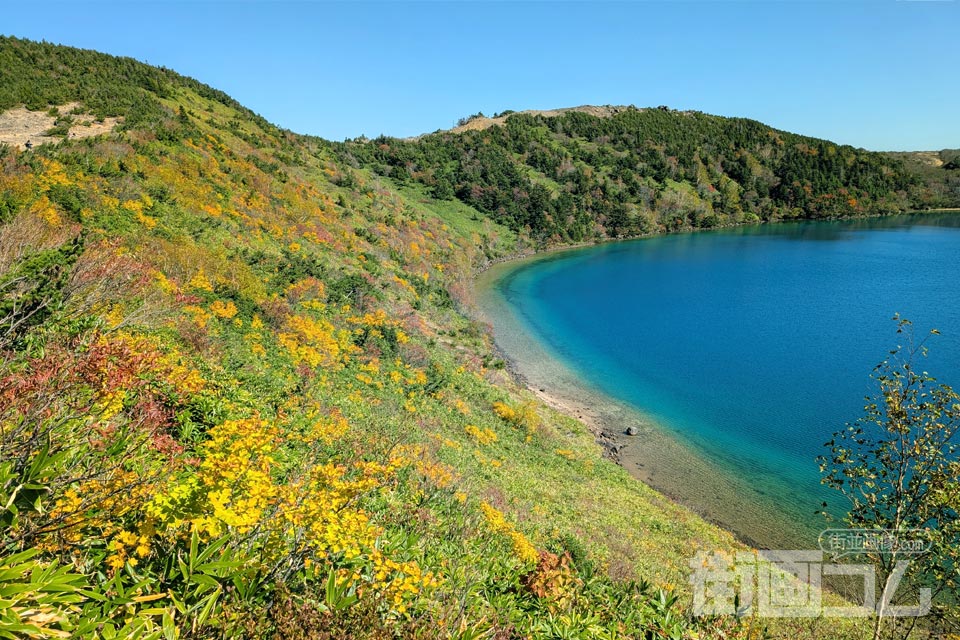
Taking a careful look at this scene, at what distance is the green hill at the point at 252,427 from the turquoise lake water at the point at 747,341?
261 inches

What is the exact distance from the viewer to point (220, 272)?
76.8 ft

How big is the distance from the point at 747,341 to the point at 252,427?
4880cm

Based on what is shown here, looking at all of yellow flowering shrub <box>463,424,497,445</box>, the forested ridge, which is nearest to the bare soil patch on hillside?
yellow flowering shrub <box>463,424,497,445</box>

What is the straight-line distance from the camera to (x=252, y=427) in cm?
837

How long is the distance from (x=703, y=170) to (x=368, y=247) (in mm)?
136298

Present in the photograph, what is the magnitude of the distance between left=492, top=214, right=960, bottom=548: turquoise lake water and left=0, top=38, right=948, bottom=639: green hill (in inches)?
261

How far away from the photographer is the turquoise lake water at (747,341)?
26859 millimetres

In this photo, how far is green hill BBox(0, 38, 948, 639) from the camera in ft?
18.5

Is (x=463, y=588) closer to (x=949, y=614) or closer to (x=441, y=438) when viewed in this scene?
(x=949, y=614)
